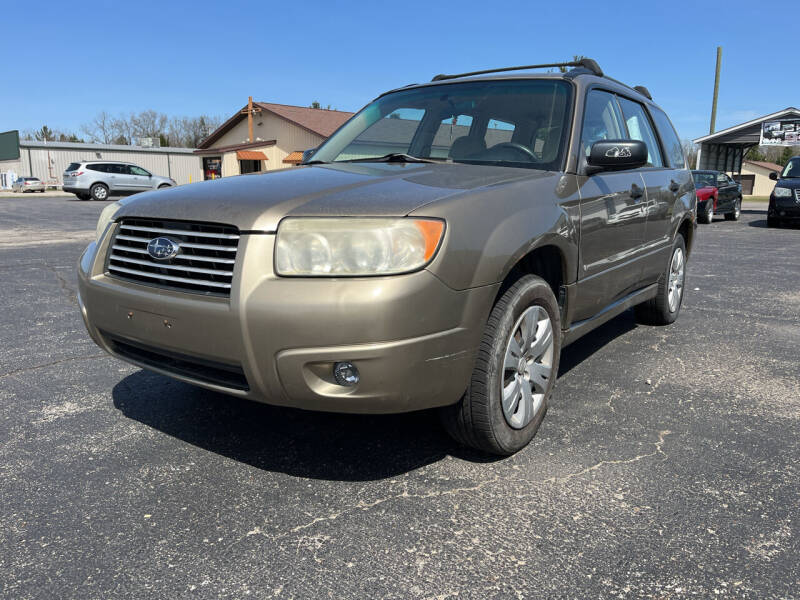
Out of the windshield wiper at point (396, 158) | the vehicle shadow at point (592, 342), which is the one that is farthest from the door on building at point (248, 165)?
the windshield wiper at point (396, 158)

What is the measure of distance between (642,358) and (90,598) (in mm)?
3599

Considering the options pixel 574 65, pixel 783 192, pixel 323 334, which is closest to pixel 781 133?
pixel 783 192

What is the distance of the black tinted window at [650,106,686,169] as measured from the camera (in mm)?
4880

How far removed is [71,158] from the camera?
51.9m

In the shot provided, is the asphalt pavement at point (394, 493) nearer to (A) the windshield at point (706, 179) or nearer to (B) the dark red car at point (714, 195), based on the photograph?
(B) the dark red car at point (714, 195)

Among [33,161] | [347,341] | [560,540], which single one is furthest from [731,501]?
[33,161]

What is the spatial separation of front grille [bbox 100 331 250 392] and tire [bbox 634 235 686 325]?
357 centimetres

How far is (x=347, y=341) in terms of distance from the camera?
2.16m

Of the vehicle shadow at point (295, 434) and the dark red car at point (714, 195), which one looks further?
the dark red car at point (714, 195)

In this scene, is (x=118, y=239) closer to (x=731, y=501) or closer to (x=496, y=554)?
(x=496, y=554)

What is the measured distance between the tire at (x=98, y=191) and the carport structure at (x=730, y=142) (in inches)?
1143

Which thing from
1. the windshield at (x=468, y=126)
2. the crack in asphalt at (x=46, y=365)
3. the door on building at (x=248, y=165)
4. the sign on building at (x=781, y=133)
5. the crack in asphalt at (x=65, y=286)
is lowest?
the crack in asphalt at (x=46, y=365)

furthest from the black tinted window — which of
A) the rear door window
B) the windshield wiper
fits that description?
the windshield wiper

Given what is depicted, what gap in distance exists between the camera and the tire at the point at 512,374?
8.27 ft
